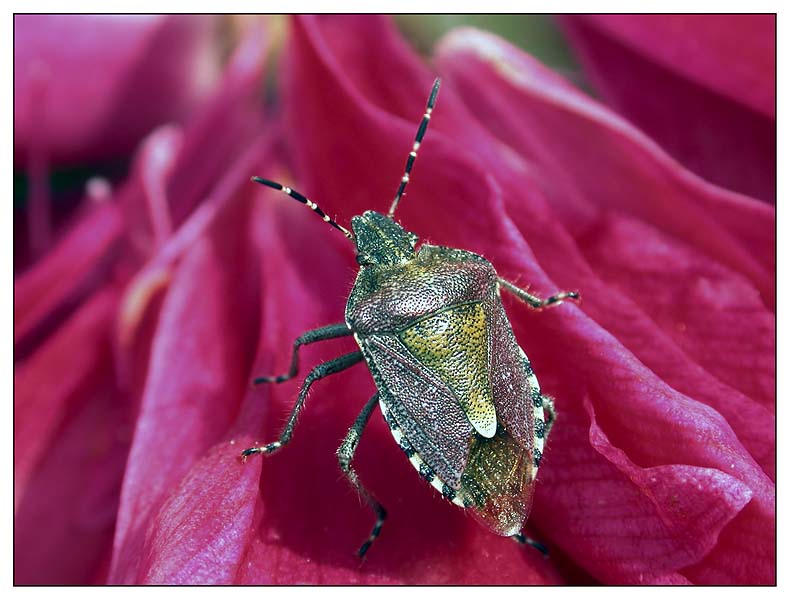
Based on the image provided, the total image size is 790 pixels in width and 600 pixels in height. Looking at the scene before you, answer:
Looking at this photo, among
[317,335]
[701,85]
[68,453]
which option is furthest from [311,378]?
[701,85]

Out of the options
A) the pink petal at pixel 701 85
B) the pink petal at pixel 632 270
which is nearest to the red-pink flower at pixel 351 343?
the pink petal at pixel 632 270

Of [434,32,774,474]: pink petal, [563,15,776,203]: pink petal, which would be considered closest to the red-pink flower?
[434,32,774,474]: pink petal

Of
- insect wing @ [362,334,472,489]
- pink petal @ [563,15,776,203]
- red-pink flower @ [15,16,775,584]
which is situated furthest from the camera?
pink petal @ [563,15,776,203]

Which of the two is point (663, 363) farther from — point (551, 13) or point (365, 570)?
point (551, 13)

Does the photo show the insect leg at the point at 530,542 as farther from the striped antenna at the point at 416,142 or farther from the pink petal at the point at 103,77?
the pink petal at the point at 103,77

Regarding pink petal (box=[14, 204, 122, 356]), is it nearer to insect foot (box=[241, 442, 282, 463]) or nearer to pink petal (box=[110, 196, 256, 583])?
pink petal (box=[110, 196, 256, 583])
